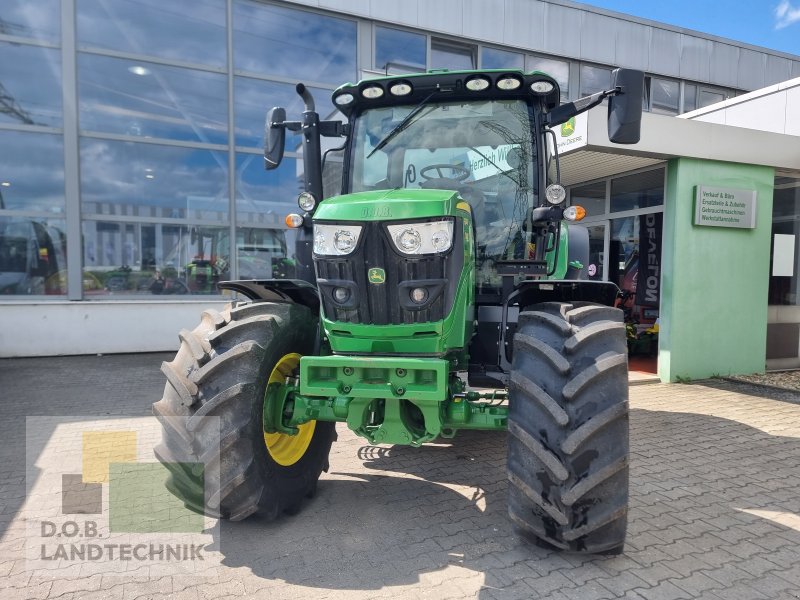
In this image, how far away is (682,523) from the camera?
3342 millimetres

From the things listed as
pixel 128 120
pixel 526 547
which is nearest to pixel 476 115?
pixel 526 547

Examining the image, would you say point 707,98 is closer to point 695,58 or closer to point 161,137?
point 695,58

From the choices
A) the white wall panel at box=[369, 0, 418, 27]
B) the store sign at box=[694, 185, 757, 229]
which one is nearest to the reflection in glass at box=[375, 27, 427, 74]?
the white wall panel at box=[369, 0, 418, 27]

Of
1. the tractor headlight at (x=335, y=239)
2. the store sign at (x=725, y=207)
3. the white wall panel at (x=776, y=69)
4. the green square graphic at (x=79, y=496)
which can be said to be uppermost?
the white wall panel at (x=776, y=69)

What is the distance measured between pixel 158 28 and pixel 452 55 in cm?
573

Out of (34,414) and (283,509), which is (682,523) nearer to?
(283,509)

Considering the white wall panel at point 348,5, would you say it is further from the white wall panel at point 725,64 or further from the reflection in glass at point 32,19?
the white wall panel at point 725,64

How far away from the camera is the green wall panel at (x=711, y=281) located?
7320mm

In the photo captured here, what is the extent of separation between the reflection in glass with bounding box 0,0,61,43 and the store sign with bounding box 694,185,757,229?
10.2 metres

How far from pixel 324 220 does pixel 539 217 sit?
4.79 feet

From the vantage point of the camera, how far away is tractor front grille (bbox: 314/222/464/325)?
2.86 m

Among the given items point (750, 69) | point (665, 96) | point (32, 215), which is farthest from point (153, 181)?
point (750, 69)

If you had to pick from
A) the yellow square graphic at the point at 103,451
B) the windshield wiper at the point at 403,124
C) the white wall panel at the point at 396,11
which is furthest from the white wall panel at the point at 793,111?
the yellow square graphic at the point at 103,451

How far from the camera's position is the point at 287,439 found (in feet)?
11.4
